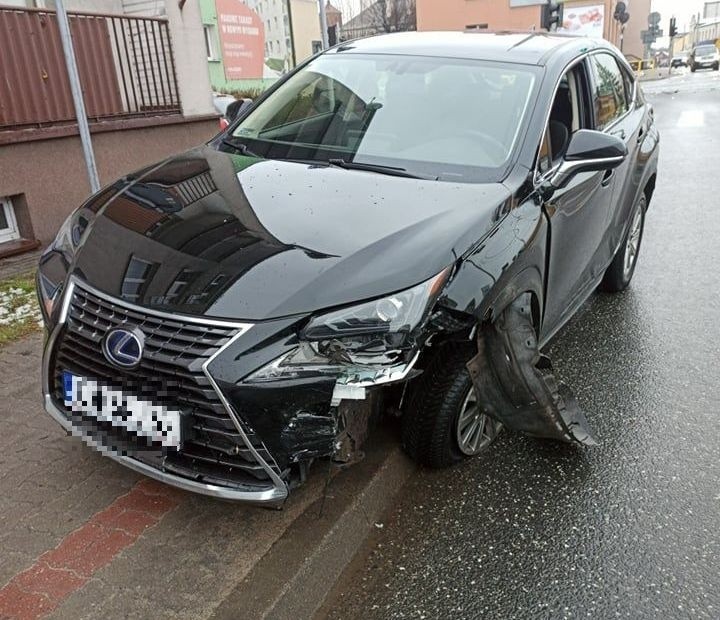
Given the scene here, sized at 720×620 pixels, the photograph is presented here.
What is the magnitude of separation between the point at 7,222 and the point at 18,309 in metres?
1.91

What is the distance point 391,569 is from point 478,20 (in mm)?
48257

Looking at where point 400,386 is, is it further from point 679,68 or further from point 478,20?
point 679,68

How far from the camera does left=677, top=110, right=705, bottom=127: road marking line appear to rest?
1558 cm

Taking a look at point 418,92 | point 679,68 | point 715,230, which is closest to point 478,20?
point 679,68

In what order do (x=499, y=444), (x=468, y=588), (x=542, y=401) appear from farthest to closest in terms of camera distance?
(x=499, y=444)
(x=542, y=401)
(x=468, y=588)

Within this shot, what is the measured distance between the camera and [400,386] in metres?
2.65

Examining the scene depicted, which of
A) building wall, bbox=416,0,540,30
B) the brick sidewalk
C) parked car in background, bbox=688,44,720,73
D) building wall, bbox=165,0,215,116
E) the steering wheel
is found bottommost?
parked car in background, bbox=688,44,720,73

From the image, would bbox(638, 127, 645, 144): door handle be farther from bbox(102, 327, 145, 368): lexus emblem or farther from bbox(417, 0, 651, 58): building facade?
bbox(417, 0, 651, 58): building facade

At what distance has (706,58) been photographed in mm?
44812

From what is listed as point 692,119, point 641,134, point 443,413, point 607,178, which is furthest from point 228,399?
point 692,119

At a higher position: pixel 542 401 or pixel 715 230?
pixel 542 401

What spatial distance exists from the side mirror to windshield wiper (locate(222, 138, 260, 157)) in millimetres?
1500

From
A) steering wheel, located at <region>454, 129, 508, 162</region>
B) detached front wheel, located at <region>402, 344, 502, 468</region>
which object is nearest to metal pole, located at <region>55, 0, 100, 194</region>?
steering wheel, located at <region>454, 129, 508, 162</region>

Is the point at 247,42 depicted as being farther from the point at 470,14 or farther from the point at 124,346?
the point at 470,14
